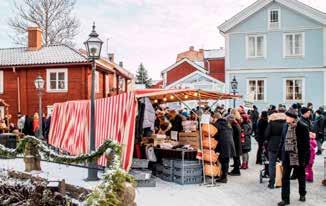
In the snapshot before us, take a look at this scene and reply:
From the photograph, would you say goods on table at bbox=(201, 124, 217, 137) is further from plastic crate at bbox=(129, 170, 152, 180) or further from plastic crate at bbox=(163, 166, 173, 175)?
plastic crate at bbox=(129, 170, 152, 180)

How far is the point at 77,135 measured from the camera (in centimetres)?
1595

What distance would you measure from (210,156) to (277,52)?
21.1 meters

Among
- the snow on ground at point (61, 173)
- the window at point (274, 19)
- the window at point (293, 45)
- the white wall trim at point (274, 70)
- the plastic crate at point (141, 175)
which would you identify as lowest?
the snow on ground at point (61, 173)

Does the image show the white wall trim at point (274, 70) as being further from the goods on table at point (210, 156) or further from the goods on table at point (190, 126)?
the goods on table at point (210, 156)

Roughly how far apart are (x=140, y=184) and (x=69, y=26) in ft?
101

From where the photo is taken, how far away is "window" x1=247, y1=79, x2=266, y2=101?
31.0 m

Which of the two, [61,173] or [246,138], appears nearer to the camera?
[61,173]

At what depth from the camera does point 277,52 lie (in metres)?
30.9

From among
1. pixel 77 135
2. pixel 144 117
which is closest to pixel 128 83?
pixel 77 135

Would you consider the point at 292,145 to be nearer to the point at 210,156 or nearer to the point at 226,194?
the point at 226,194

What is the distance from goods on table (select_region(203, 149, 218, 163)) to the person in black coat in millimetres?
2855

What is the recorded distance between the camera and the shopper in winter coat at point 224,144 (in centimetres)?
1146

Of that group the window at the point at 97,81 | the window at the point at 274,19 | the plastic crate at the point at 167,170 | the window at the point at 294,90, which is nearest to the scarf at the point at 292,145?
the plastic crate at the point at 167,170

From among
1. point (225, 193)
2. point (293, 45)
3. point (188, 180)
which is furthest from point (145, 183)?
point (293, 45)
